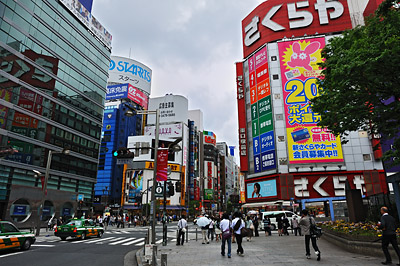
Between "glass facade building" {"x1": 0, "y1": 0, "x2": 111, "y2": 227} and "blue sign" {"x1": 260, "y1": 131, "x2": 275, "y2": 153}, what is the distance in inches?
1220

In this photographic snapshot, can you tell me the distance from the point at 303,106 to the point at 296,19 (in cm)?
1893

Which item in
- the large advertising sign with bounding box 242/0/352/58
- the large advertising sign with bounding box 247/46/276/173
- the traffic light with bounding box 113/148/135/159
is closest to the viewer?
the traffic light with bounding box 113/148/135/159

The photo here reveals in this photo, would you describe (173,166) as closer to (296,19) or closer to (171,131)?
(171,131)

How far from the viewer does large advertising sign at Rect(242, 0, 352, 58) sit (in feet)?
167

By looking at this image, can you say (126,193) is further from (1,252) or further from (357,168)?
(1,252)

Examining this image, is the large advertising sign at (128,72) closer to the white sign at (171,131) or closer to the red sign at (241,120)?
the white sign at (171,131)

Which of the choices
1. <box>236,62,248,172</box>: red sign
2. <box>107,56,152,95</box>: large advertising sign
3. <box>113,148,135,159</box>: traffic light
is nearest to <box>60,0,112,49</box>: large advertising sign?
<box>236,62,248,172</box>: red sign

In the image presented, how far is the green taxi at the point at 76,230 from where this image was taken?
1966 centimetres

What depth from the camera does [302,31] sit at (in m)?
51.7

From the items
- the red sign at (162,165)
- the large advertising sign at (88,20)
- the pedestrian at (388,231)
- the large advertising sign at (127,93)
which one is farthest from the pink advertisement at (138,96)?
the pedestrian at (388,231)

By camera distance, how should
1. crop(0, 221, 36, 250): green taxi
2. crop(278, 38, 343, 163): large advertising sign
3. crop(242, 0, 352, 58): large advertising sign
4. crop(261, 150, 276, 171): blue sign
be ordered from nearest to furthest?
crop(0, 221, 36, 250): green taxi
crop(278, 38, 343, 163): large advertising sign
crop(261, 150, 276, 171): blue sign
crop(242, 0, 352, 58): large advertising sign

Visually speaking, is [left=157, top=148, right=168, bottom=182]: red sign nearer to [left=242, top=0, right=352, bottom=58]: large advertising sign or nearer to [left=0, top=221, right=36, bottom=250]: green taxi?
[left=0, top=221, right=36, bottom=250]: green taxi

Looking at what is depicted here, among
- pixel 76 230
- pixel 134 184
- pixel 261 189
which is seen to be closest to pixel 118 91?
pixel 134 184

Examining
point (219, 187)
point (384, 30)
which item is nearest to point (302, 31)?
point (384, 30)
